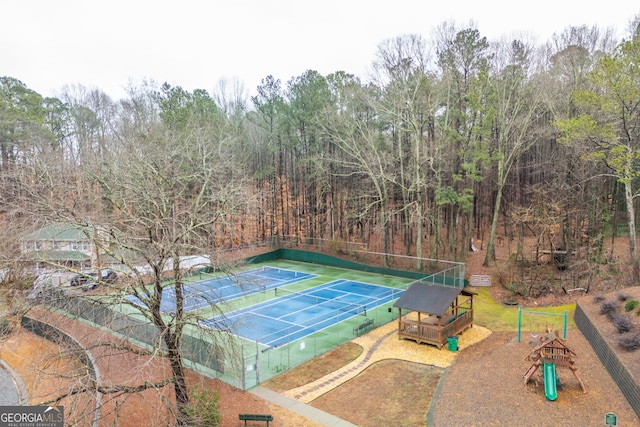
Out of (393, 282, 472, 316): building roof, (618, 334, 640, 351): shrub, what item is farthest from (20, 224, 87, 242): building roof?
(618, 334, 640, 351): shrub

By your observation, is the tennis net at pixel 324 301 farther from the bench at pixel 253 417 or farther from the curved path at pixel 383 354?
the bench at pixel 253 417

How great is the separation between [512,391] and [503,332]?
21.0 feet

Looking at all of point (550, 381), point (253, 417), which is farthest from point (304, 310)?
point (550, 381)

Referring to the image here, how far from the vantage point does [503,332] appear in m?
18.3

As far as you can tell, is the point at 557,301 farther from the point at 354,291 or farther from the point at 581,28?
the point at 581,28

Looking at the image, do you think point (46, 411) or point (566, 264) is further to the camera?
point (566, 264)

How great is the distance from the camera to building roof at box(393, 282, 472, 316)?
56.2 ft

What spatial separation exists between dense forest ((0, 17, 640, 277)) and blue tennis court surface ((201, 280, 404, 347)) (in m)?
4.74

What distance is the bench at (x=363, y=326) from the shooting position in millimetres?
18844

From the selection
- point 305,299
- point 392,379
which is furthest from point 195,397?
point 305,299

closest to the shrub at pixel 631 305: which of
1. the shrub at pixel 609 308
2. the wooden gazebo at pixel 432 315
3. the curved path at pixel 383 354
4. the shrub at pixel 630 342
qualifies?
the shrub at pixel 609 308

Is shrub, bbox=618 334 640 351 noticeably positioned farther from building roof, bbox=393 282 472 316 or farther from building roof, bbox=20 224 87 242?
building roof, bbox=20 224 87 242

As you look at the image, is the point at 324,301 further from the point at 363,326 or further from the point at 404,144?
the point at 404,144

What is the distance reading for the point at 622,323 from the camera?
45.2 ft
